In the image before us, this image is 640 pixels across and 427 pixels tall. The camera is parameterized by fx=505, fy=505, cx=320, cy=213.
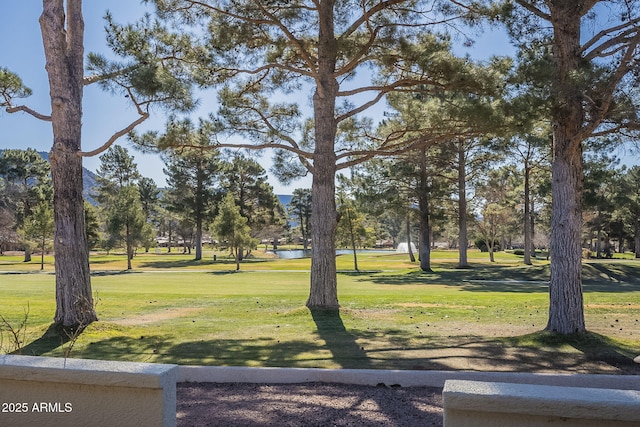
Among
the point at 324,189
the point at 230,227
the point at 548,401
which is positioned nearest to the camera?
the point at 548,401

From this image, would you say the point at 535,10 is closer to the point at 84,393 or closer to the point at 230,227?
the point at 84,393

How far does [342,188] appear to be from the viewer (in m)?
32.2

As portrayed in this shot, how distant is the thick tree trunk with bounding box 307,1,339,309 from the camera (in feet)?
38.2

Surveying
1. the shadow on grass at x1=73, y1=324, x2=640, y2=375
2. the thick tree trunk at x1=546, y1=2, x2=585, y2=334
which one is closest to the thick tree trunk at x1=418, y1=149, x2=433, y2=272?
the thick tree trunk at x1=546, y1=2, x2=585, y2=334

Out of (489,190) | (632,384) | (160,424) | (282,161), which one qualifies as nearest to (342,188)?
(489,190)

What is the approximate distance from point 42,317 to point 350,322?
21.5ft

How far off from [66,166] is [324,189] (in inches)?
213

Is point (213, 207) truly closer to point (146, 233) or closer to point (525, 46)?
point (146, 233)

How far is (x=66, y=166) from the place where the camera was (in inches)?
348

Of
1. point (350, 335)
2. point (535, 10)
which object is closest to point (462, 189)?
point (535, 10)

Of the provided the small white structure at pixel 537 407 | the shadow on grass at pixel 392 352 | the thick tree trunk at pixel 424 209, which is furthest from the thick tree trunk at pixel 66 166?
the thick tree trunk at pixel 424 209

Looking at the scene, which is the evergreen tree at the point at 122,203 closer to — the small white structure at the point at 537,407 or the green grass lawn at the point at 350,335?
the green grass lawn at the point at 350,335

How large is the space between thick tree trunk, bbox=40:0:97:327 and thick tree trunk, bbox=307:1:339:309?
4847mm

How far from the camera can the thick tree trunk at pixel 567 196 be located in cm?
792
